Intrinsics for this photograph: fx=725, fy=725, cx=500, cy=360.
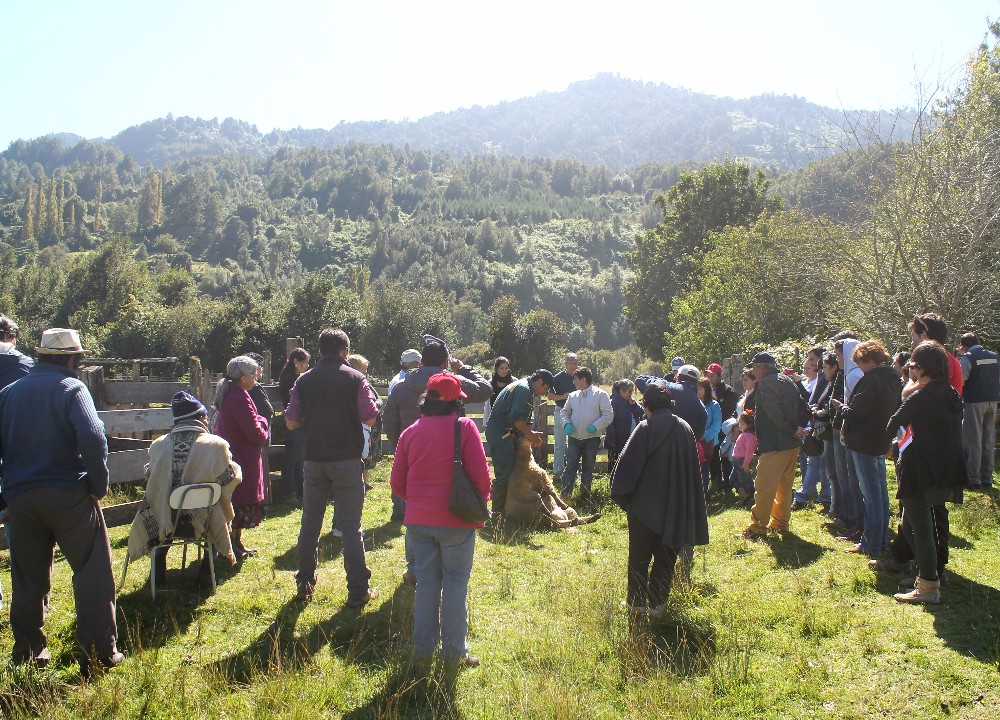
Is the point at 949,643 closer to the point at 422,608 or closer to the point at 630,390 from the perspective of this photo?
the point at 422,608

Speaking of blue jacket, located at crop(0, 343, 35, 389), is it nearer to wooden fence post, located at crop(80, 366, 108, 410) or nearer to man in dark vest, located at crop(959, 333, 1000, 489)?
wooden fence post, located at crop(80, 366, 108, 410)

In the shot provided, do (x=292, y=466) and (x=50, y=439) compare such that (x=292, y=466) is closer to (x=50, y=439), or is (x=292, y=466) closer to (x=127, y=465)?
(x=127, y=465)

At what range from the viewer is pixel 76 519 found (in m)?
A: 4.33

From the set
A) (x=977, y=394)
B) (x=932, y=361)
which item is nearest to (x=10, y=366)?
(x=932, y=361)

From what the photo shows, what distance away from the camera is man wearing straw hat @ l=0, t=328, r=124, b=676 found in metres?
4.24

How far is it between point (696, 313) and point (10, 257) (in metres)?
81.2

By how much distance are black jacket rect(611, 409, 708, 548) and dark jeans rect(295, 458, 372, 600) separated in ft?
6.57

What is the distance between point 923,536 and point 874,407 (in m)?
1.30

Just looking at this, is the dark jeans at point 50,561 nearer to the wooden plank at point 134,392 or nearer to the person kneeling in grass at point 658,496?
the person kneeling in grass at point 658,496

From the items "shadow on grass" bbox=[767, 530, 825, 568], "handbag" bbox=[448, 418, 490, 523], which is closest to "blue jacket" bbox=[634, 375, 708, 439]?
"shadow on grass" bbox=[767, 530, 825, 568]

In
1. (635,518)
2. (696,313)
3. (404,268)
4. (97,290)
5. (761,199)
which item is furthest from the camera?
(404,268)

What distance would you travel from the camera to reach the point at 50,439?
4.25 metres

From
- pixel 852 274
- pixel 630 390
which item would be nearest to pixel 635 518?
pixel 630 390

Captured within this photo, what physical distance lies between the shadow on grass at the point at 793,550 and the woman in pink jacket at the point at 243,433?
4814mm
